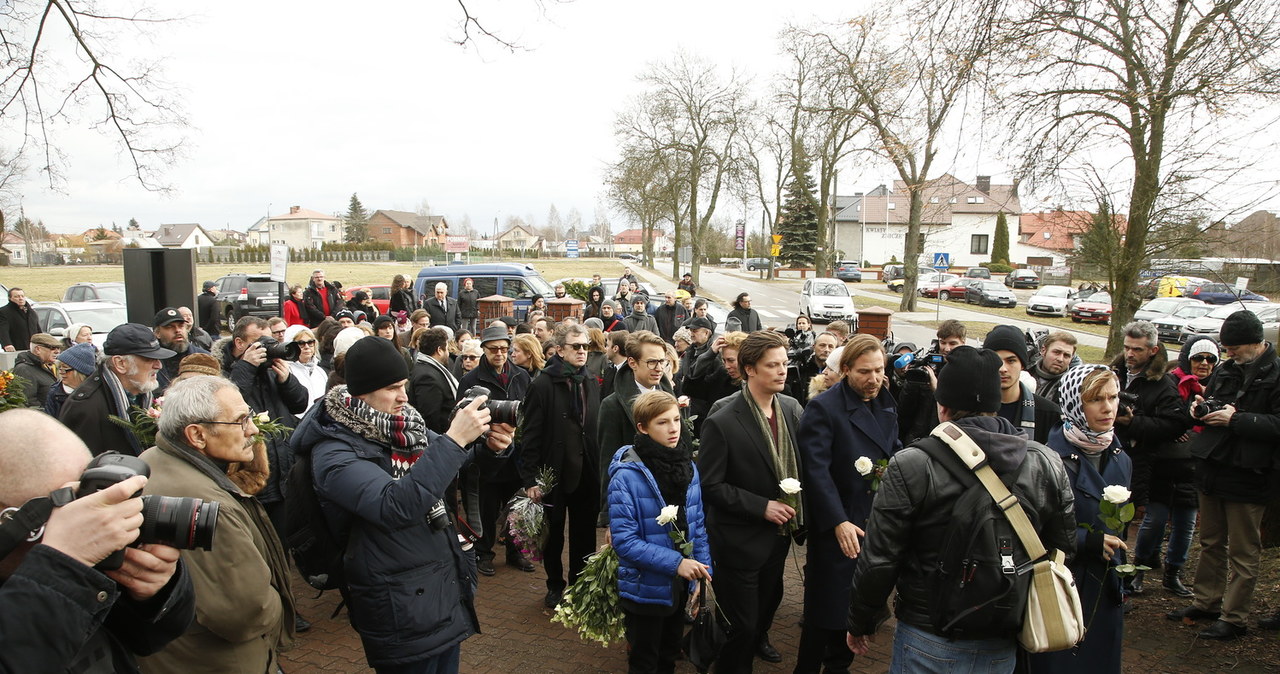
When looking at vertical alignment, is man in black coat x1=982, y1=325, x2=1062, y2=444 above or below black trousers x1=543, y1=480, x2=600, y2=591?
above

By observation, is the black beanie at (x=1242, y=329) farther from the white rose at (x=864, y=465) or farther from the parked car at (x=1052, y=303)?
the parked car at (x=1052, y=303)

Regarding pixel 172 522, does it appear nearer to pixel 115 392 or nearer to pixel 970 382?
pixel 970 382

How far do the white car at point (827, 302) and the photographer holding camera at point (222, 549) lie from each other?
2345 cm

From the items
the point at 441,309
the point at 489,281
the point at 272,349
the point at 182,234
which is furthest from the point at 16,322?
the point at 182,234

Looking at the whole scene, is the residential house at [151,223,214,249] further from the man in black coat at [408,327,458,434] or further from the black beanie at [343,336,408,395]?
the black beanie at [343,336,408,395]

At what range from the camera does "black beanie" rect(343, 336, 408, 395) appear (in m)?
2.62

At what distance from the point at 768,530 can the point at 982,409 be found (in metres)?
1.40

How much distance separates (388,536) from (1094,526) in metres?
3.18

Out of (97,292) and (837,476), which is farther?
(97,292)

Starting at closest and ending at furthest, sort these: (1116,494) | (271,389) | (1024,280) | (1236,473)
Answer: (1116,494)
(1236,473)
(271,389)
(1024,280)

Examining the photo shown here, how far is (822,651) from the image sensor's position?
3861 millimetres

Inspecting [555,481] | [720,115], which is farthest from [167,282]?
[720,115]

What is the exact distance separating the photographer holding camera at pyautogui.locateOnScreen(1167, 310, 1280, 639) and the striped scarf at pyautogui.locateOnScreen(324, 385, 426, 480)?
4.77 meters

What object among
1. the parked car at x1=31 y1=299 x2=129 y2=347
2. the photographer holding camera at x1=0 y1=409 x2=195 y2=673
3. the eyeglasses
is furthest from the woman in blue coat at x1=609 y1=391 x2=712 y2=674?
the parked car at x1=31 y1=299 x2=129 y2=347
